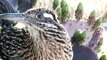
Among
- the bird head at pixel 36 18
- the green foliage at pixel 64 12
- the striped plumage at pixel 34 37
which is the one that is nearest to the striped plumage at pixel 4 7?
the striped plumage at pixel 34 37

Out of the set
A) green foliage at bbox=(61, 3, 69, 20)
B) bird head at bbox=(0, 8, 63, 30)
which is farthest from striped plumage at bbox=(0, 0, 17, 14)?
→ green foliage at bbox=(61, 3, 69, 20)

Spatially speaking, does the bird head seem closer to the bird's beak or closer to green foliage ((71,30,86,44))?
the bird's beak

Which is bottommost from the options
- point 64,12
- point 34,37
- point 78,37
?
point 34,37

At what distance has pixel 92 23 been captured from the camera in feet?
7.34

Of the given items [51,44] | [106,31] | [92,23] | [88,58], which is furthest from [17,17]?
[106,31]

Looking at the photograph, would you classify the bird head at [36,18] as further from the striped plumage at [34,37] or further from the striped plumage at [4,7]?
the striped plumage at [4,7]

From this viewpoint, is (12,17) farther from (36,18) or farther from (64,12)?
(64,12)

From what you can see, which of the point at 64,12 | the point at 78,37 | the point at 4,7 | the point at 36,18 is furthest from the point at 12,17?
the point at 64,12

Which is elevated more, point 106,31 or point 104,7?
point 104,7

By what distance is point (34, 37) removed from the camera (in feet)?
4.51

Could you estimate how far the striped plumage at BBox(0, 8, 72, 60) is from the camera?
1335mm

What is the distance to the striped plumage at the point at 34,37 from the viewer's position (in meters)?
1.33

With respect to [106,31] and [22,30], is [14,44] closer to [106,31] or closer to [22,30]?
[22,30]

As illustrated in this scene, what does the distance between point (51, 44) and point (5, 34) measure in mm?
228
